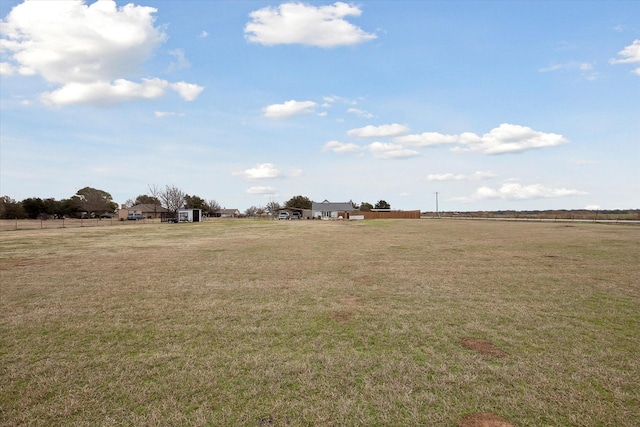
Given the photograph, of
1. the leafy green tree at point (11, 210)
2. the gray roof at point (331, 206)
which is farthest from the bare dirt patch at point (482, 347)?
the gray roof at point (331, 206)

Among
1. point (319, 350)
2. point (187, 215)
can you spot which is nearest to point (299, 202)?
point (187, 215)

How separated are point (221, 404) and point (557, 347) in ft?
15.4

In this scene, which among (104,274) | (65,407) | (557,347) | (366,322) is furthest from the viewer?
(104,274)

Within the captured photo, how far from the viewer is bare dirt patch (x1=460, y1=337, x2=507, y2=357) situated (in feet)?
16.1

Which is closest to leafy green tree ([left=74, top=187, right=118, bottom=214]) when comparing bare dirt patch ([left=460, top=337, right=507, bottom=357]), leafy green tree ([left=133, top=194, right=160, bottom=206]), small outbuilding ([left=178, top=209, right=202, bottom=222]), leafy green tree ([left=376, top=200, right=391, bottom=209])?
leafy green tree ([left=133, top=194, right=160, bottom=206])

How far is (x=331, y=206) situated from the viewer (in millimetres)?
104000

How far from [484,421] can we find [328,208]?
3900 inches

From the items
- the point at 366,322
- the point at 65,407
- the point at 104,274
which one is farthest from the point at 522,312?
the point at 104,274

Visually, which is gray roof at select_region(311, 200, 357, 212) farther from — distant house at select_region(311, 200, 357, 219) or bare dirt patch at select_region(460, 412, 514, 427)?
bare dirt patch at select_region(460, 412, 514, 427)

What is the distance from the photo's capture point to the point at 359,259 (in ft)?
48.6

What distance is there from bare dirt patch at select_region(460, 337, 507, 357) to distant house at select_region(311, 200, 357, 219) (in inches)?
3385

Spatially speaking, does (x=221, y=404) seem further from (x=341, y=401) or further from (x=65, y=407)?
(x=65, y=407)

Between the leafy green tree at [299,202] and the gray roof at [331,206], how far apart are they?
12.4 meters

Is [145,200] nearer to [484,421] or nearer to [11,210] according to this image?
[11,210]
